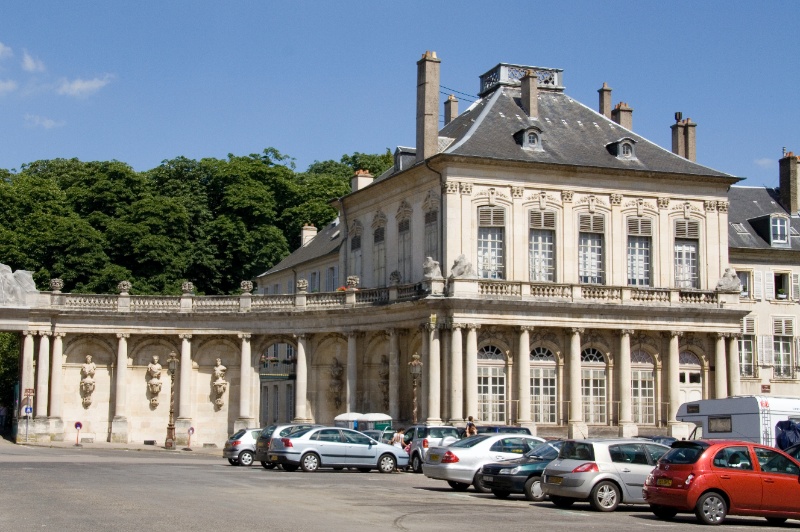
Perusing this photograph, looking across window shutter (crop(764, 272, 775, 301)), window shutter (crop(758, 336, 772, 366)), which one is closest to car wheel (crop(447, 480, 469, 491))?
window shutter (crop(758, 336, 772, 366))

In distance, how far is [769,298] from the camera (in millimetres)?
57906

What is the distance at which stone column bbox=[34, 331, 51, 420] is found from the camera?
179ft

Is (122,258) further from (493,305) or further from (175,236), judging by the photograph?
(493,305)

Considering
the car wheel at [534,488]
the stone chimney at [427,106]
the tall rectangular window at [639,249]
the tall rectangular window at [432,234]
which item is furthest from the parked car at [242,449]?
the tall rectangular window at [639,249]

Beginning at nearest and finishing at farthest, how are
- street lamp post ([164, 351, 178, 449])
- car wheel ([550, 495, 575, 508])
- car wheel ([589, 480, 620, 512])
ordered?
car wheel ([589, 480, 620, 512]) → car wheel ([550, 495, 575, 508]) → street lamp post ([164, 351, 178, 449])

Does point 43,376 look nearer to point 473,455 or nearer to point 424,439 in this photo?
point 424,439

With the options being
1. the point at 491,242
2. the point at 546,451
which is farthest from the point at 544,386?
the point at 546,451

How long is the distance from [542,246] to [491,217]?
2.58 m

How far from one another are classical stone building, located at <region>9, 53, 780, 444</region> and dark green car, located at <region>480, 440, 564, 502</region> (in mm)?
18036

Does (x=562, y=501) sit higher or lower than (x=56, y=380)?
lower

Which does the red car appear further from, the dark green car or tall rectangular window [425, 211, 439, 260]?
tall rectangular window [425, 211, 439, 260]

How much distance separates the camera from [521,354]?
156ft

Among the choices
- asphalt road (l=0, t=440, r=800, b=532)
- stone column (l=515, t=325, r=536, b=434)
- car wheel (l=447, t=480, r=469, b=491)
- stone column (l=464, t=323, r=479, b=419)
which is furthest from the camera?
stone column (l=515, t=325, r=536, b=434)

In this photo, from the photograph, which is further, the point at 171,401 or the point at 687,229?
the point at 171,401
